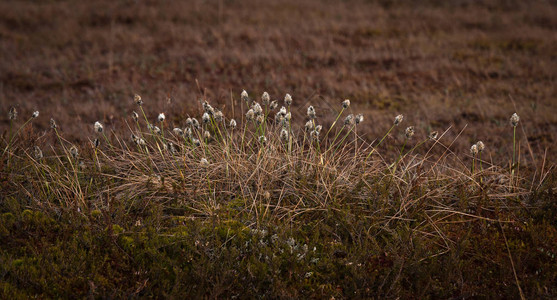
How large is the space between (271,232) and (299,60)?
22.9 feet

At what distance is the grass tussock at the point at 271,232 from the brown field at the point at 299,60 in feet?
5.38

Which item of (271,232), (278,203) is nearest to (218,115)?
(278,203)

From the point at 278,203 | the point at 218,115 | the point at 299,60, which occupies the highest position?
the point at 218,115

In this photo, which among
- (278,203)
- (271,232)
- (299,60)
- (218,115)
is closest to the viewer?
(271,232)

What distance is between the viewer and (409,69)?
31.3ft

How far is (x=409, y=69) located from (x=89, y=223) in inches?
296

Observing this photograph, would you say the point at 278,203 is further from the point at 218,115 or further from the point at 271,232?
the point at 218,115

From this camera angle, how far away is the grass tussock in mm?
3117

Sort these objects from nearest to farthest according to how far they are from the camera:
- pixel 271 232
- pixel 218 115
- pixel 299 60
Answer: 1. pixel 271 232
2. pixel 218 115
3. pixel 299 60

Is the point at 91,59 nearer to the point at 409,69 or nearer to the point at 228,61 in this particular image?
the point at 228,61

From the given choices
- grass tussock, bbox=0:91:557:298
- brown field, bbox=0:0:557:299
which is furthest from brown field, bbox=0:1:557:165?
grass tussock, bbox=0:91:557:298

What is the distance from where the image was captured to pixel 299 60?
10.0m

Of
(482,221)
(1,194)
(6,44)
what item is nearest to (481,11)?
(482,221)

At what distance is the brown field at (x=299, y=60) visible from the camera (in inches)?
286
